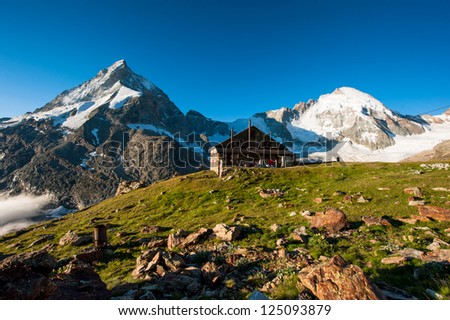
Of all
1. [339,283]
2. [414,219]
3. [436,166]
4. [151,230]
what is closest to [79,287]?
[339,283]

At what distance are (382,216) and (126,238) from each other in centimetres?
1973

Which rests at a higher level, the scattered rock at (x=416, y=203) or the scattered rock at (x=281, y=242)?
the scattered rock at (x=416, y=203)

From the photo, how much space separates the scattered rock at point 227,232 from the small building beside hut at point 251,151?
129ft

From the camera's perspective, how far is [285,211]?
70.4ft

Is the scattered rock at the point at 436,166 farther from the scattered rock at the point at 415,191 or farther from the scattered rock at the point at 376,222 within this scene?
the scattered rock at the point at 376,222

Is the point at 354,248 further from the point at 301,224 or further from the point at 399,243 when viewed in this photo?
the point at 301,224

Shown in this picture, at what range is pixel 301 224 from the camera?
17.0m

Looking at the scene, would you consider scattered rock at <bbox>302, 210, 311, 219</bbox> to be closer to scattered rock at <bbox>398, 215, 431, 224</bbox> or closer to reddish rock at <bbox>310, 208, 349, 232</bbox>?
reddish rock at <bbox>310, 208, 349, 232</bbox>

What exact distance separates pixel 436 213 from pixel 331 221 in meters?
6.53

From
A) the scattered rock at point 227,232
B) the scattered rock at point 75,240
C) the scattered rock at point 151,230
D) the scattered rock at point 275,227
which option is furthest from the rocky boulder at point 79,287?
the scattered rock at point 75,240

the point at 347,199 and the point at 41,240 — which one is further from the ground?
the point at 347,199

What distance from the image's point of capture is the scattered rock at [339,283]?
275 inches

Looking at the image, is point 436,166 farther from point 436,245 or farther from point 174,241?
point 174,241
